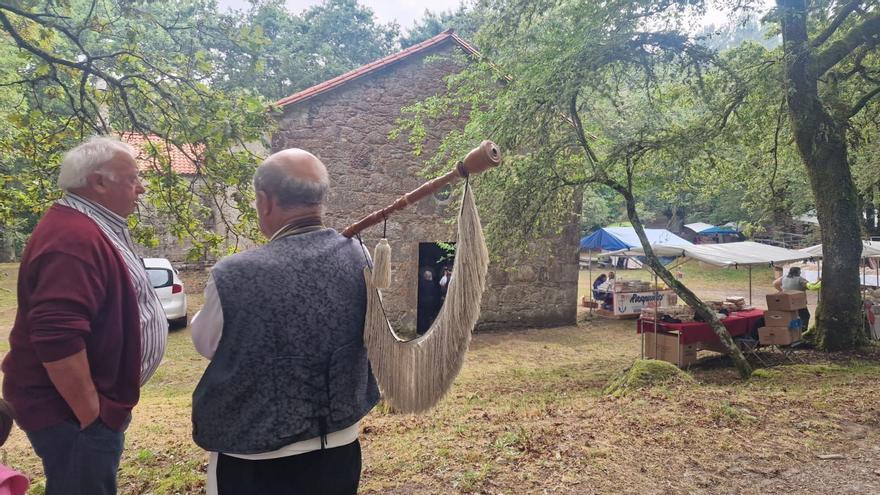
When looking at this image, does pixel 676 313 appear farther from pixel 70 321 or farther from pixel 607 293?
pixel 70 321

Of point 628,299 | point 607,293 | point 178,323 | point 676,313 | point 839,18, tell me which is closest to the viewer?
point 839,18

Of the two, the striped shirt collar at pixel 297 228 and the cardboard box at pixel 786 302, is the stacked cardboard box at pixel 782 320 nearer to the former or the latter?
the cardboard box at pixel 786 302

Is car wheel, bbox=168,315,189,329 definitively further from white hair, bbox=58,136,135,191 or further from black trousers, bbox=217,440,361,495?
black trousers, bbox=217,440,361,495

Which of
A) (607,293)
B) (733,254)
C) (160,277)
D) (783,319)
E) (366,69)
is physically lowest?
(783,319)

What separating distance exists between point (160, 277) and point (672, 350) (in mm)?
8897

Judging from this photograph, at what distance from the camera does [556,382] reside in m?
7.55

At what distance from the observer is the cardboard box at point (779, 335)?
8.21 metres

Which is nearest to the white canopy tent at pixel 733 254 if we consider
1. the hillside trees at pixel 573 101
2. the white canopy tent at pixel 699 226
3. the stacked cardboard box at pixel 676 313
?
the stacked cardboard box at pixel 676 313

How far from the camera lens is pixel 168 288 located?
406 inches

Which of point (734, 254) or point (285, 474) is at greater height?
point (734, 254)

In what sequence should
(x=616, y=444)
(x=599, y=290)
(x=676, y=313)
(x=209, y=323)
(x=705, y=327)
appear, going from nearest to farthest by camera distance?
(x=209, y=323)
(x=616, y=444)
(x=705, y=327)
(x=676, y=313)
(x=599, y=290)

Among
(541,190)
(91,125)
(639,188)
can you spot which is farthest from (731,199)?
(91,125)

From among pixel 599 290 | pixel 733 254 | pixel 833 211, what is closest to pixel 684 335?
pixel 833 211

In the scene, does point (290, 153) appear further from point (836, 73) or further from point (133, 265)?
point (836, 73)
